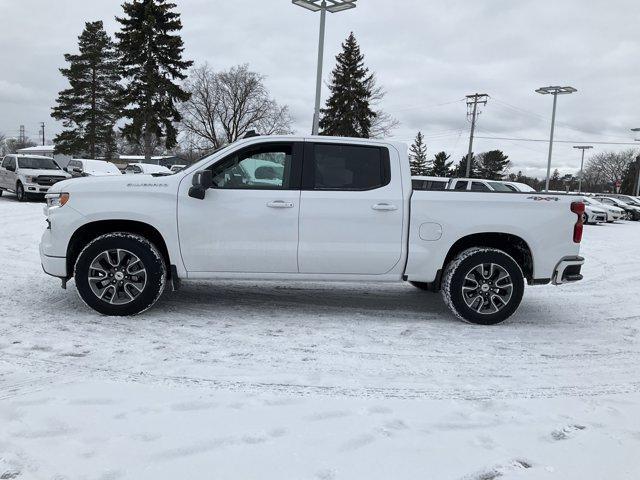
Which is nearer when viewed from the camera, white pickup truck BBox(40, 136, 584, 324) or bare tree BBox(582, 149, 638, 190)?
white pickup truck BBox(40, 136, 584, 324)

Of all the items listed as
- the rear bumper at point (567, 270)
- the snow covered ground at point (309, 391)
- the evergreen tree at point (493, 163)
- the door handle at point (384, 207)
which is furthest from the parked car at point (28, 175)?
the evergreen tree at point (493, 163)

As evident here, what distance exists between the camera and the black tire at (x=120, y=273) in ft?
16.9

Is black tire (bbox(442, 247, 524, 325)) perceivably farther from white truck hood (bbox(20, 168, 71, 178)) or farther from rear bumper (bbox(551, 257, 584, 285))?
white truck hood (bbox(20, 168, 71, 178))

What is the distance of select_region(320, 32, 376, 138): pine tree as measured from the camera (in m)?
50.0

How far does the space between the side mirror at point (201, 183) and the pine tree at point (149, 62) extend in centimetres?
4090

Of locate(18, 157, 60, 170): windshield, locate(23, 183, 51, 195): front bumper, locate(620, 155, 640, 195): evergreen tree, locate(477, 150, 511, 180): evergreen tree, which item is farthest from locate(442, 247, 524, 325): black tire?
locate(620, 155, 640, 195): evergreen tree

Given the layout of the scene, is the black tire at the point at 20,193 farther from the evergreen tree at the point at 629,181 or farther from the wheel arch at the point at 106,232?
the evergreen tree at the point at 629,181

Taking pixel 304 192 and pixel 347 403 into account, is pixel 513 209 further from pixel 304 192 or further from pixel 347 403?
pixel 347 403

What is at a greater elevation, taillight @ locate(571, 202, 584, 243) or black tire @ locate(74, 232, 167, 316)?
taillight @ locate(571, 202, 584, 243)

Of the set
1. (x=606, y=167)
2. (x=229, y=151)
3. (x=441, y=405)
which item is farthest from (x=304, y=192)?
(x=606, y=167)

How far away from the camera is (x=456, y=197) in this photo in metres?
5.41

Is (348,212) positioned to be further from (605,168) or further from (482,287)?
(605,168)

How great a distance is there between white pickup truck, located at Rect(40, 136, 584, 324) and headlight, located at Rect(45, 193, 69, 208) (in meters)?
0.01

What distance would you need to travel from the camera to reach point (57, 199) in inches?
214
